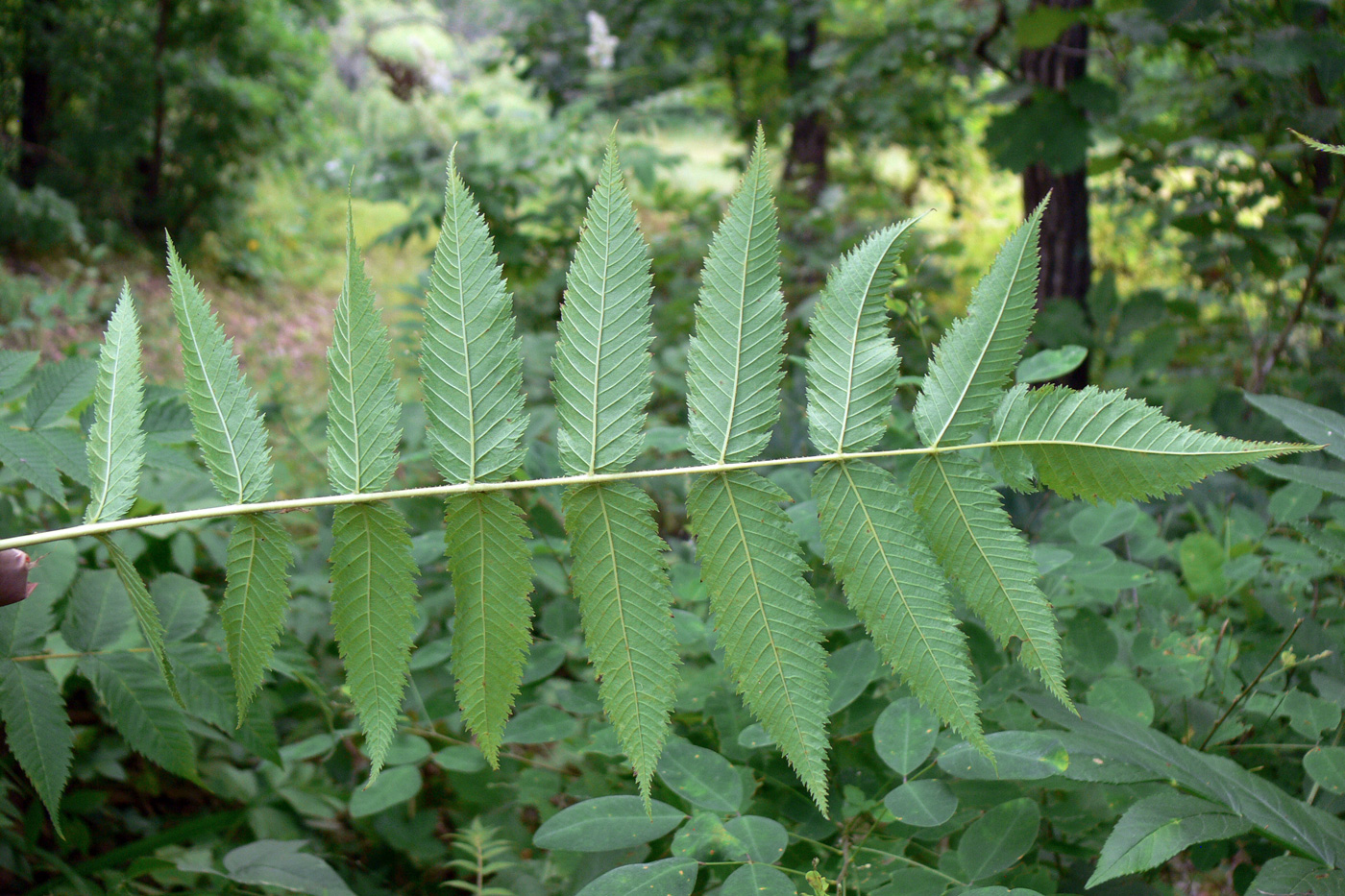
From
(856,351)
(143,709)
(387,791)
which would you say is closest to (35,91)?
(143,709)

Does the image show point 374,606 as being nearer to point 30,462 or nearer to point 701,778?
point 701,778

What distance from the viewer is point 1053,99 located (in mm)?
2721

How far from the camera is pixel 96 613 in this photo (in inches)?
40.0

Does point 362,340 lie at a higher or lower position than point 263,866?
higher

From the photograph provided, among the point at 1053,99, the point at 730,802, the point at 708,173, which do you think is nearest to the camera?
the point at 730,802

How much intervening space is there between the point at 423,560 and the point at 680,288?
3106 mm

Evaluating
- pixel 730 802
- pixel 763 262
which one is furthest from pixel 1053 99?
pixel 730 802

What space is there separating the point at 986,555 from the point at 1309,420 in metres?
0.59

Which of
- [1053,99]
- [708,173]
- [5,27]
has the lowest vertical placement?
[708,173]

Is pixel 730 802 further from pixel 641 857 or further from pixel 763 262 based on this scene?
pixel 763 262

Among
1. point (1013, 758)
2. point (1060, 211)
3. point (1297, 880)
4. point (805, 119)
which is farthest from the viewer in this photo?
point (805, 119)

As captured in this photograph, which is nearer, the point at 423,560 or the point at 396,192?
the point at 423,560

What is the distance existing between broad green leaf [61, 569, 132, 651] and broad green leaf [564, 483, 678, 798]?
67cm

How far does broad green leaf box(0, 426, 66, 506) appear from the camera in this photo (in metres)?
0.94
